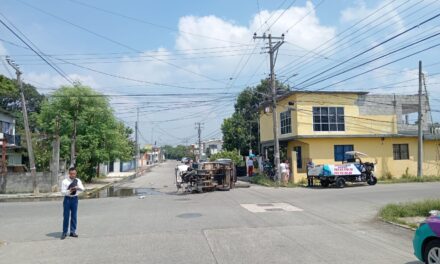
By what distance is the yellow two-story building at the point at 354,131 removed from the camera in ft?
111

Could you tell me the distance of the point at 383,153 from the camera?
35.1m

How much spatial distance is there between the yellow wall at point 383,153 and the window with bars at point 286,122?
1.16 m

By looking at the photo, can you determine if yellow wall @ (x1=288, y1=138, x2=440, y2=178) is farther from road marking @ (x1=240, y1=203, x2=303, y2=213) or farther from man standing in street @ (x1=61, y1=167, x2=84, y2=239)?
man standing in street @ (x1=61, y1=167, x2=84, y2=239)

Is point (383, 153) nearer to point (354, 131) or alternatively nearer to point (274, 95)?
point (354, 131)

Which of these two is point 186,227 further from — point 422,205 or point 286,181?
point 286,181

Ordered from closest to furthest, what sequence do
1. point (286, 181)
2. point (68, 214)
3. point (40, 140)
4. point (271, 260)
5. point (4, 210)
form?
1. point (271, 260)
2. point (68, 214)
3. point (4, 210)
4. point (286, 181)
5. point (40, 140)

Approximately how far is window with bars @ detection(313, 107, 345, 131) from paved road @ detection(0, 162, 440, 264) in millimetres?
16954

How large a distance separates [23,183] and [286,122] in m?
20.5

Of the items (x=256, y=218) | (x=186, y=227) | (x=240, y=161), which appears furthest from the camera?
(x=240, y=161)

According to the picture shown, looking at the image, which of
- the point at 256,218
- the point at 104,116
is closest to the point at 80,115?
the point at 104,116

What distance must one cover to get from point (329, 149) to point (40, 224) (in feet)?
81.3

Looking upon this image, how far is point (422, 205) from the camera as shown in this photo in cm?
1397

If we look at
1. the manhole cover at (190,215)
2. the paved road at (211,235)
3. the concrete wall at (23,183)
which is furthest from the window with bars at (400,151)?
the concrete wall at (23,183)

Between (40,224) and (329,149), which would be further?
(329,149)
